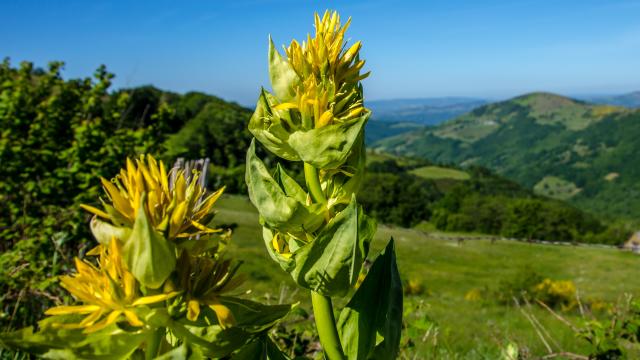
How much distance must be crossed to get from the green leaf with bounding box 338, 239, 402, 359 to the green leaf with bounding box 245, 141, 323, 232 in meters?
0.37

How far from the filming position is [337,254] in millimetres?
1958

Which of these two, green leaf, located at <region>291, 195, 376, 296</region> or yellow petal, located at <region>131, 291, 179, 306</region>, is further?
green leaf, located at <region>291, 195, 376, 296</region>

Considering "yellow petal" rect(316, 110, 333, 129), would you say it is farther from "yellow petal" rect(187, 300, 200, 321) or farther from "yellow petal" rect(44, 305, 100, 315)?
"yellow petal" rect(44, 305, 100, 315)

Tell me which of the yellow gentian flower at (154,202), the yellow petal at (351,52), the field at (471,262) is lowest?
the field at (471,262)

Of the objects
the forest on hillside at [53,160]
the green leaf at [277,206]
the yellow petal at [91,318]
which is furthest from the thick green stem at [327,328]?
the forest on hillside at [53,160]

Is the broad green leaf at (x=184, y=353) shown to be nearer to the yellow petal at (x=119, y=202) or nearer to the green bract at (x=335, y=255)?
the yellow petal at (x=119, y=202)

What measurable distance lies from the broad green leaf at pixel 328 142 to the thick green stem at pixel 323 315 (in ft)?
0.41

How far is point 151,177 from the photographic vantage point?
5.08 ft

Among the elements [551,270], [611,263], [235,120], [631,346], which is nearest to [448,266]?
[551,270]

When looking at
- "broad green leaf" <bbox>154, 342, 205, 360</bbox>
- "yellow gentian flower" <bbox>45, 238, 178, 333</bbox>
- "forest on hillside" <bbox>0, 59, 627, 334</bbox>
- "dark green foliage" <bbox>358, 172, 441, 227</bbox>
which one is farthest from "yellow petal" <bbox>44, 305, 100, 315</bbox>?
"dark green foliage" <bbox>358, 172, 441, 227</bbox>

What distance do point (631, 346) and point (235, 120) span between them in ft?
238

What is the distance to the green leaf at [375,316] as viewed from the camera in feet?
7.17

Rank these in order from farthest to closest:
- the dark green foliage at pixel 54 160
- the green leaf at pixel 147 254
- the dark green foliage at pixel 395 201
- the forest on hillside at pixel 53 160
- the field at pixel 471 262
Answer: the dark green foliage at pixel 395 201
the field at pixel 471 262
the dark green foliage at pixel 54 160
the forest on hillside at pixel 53 160
the green leaf at pixel 147 254

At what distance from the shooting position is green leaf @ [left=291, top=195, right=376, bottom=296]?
1.91 meters
